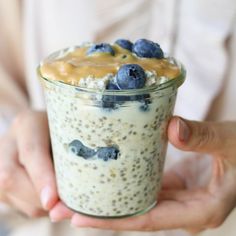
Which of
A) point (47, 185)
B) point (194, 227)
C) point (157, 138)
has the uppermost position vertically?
point (157, 138)

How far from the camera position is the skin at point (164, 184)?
62cm

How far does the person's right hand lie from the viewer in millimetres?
694

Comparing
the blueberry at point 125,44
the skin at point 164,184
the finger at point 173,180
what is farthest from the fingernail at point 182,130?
the finger at point 173,180

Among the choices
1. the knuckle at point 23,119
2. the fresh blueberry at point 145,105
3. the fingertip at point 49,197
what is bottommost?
the fingertip at point 49,197

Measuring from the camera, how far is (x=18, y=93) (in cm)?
103

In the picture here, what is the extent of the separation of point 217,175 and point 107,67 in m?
0.29

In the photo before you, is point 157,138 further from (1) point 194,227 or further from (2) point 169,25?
(2) point 169,25

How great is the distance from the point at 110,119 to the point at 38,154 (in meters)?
0.22

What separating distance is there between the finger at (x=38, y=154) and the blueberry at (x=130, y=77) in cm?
22

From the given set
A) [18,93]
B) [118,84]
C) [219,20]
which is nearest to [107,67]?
[118,84]

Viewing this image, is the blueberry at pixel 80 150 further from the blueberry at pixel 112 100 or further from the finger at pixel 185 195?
the finger at pixel 185 195

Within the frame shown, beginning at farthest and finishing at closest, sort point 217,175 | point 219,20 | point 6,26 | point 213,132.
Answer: point 6,26 < point 219,20 < point 217,175 < point 213,132

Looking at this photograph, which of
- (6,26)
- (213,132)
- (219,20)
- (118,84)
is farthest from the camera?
(6,26)

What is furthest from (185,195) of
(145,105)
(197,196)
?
(145,105)
